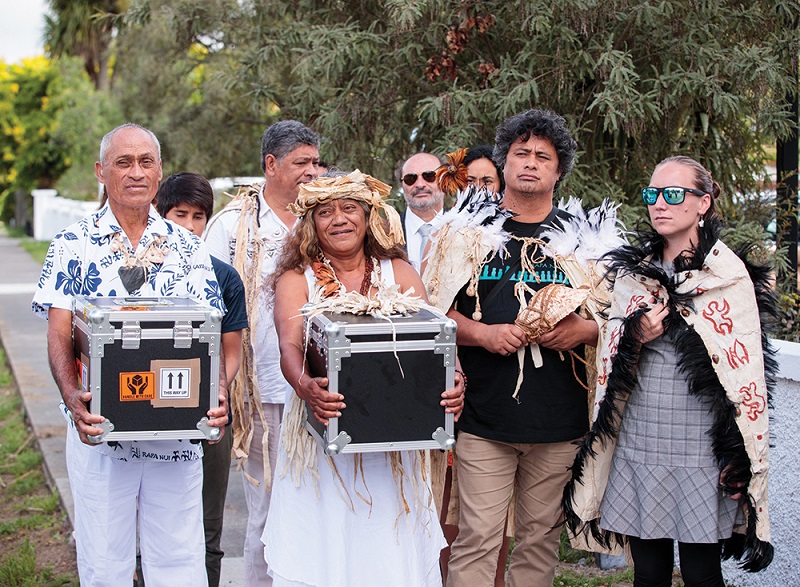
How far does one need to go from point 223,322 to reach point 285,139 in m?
1.19

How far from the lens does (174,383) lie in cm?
356

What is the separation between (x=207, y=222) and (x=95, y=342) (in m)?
1.71

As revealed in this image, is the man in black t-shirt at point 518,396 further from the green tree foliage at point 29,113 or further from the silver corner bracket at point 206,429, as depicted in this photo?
the green tree foliage at point 29,113

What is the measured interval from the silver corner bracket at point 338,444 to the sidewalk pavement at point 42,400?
2.27 meters

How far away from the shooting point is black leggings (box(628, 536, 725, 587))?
12.4 ft

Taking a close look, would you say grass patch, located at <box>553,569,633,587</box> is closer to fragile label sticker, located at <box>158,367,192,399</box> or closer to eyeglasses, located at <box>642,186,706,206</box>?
eyeglasses, located at <box>642,186,706,206</box>

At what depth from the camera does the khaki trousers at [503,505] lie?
419 cm

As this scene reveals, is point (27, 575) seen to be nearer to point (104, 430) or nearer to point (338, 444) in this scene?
point (104, 430)

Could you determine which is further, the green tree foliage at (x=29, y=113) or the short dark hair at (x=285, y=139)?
the green tree foliage at (x=29, y=113)

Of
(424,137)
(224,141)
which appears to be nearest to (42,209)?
(224,141)

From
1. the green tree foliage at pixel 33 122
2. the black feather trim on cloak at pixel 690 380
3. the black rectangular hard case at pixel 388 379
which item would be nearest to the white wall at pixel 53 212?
the green tree foliage at pixel 33 122

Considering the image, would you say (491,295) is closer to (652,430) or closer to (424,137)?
(652,430)

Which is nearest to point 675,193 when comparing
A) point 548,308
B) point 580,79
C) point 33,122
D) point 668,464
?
point 548,308

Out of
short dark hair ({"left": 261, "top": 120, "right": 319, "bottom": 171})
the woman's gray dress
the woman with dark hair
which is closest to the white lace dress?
the woman with dark hair
